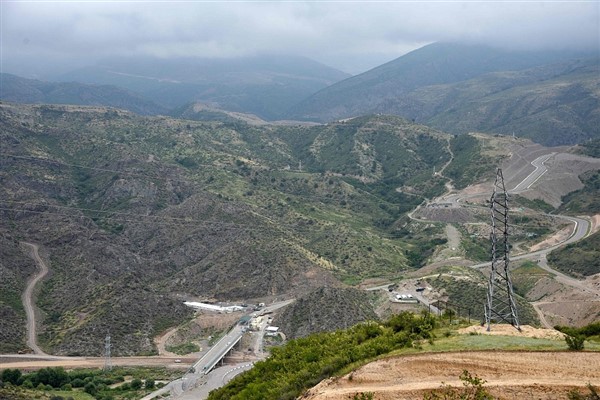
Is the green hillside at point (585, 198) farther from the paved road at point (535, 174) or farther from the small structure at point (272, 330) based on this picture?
the small structure at point (272, 330)

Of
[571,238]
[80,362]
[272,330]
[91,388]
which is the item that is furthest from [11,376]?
[571,238]

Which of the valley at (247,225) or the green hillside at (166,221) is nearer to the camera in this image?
the valley at (247,225)

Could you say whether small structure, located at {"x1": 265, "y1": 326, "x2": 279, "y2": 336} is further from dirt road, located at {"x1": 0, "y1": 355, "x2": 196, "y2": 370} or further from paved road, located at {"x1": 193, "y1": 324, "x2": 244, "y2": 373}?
dirt road, located at {"x1": 0, "y1": 355, "x2": 196, "y2": 370}

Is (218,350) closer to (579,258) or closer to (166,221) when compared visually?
(166,221)

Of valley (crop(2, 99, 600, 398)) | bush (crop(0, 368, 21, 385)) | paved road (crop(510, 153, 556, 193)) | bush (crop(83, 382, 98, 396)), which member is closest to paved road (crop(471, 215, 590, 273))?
valley (crop(2, 99, 600, 398))

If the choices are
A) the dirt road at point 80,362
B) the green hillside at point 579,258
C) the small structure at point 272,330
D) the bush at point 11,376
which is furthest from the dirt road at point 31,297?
the green hillside at point 579,258

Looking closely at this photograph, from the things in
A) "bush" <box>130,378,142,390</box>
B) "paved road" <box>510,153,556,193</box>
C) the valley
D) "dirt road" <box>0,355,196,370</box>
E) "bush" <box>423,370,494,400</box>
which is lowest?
"dirt road" <box>0,355,196,370</box>

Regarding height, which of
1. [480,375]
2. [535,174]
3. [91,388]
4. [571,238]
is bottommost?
[91,388]
